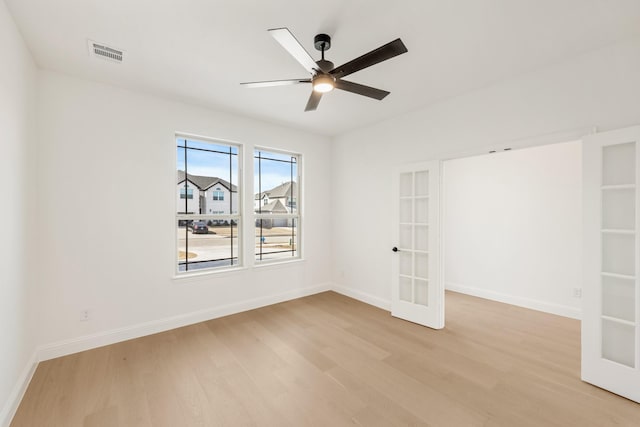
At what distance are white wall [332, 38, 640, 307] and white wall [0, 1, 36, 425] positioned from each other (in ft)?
12.9

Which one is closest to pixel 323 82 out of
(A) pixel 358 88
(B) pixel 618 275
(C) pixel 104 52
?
(A) pixel 358 88

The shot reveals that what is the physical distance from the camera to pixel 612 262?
229cm

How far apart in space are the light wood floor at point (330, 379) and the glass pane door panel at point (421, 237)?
3.41ft

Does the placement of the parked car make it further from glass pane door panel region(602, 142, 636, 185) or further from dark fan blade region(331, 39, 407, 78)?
glass pane door panel region(602, 142, 636, 185)

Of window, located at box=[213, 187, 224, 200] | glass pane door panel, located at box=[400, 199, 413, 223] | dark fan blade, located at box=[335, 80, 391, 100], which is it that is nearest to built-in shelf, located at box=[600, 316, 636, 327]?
glass pane door panel, located at box=[400, 199, 413, 223]

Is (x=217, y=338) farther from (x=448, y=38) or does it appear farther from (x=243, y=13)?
(x=448, y=38)

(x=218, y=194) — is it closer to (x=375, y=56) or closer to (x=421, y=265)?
(x=375, y=56)

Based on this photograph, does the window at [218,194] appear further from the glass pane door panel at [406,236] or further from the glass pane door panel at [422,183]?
the glass pane door panel at [422,183]

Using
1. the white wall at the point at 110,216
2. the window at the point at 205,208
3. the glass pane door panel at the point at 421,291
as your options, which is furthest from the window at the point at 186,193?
the glass pane door panel at the point at 421,291

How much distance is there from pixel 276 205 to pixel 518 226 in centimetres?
392

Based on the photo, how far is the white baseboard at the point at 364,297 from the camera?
4.21 m

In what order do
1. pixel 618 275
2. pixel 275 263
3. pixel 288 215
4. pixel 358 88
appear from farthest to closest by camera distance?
1. pixel 288 215
2. pixel 275 263
3. pixel 358 88
4. pixel 618 275

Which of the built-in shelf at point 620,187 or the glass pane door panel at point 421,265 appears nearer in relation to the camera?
the built-in shelf at point 620,187

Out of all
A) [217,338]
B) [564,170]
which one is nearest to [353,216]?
[217,338]
